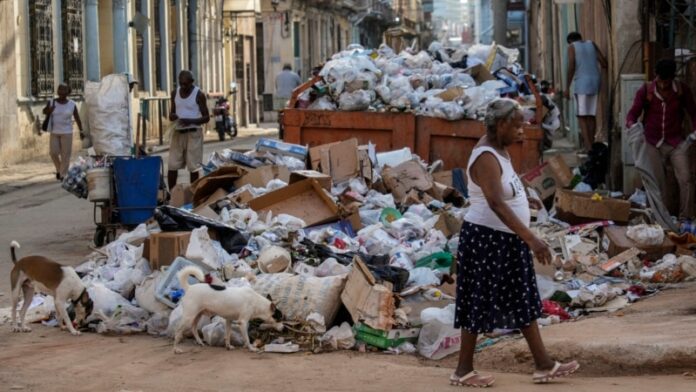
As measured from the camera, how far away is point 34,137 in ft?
79.8

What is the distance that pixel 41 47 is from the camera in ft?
83.0

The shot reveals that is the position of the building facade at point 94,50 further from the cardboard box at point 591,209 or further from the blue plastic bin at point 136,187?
the cardboard box at point 591,209

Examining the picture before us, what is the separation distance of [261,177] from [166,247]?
8.72 ft

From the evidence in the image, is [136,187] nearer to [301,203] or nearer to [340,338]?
[301,203]

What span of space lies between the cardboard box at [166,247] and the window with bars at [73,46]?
60.9 feet

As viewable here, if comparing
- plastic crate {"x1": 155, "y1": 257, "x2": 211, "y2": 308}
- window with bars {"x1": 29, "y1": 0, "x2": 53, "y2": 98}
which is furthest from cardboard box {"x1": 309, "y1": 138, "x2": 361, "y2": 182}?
window with bars {"x1": 29, "y1": 0, "x2": 53, "y2": 98}

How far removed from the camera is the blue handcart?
37.8 feet

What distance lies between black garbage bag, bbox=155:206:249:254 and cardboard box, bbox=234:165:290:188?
6.41 feet

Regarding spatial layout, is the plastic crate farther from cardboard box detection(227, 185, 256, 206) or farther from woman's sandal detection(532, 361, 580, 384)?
woman's sandal detection(532, 361, 580, 384)

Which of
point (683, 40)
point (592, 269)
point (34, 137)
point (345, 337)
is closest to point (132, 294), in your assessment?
point (345, 337)

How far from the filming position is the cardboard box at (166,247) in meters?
9.15

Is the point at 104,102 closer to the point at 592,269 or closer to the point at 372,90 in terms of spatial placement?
the point at 372,90

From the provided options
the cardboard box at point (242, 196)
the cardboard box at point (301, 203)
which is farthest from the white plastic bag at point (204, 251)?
the cardboard box at point (242, 196)

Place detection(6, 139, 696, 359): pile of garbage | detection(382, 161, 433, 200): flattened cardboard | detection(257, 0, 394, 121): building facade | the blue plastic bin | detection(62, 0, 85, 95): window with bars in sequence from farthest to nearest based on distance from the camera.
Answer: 1. detection(257, 0, 394, 121): building facade
2. detection(62, 0, 85, 95): window with bars
3. detection(382, 161, 433, 200): flattened cardboard
4. the blue plastic bin
5. detection(6, 139, 696, 359): pile of garbage
